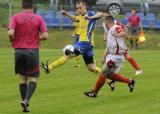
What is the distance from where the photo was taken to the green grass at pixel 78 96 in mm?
12461

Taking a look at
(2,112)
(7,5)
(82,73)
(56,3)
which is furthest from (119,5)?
(2,112)

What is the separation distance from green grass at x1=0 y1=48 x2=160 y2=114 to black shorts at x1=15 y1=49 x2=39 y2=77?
0.75 m

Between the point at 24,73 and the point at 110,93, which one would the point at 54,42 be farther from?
the point at 24,73

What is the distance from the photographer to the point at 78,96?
14289 mm

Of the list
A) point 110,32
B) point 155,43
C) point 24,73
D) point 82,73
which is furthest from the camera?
point 155,43

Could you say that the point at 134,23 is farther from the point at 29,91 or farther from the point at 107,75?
the point at 29,91

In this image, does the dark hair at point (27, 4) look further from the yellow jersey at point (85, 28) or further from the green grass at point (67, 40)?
the green grass at point (67, 40)

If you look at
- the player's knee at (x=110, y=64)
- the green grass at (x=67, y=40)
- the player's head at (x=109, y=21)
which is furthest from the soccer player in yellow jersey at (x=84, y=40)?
the green grass at (x=67, y=40)

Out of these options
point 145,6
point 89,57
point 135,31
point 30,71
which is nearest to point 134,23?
point 135,31

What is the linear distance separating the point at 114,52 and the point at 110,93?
1278 mm

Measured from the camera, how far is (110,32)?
1389 centimetres

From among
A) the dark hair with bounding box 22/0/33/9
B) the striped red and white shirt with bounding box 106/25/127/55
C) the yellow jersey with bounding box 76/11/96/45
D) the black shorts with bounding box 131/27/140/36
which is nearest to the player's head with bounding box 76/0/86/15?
the yellow jersey with bounding box 76/11/96/45

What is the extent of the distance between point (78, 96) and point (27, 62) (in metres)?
2.65

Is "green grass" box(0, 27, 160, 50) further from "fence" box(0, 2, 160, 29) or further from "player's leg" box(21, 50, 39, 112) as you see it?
"player's leg" box(21, 50, 39, 112)
